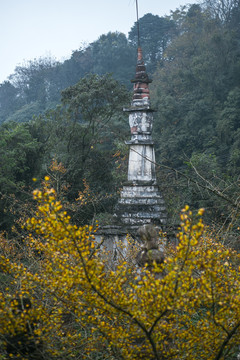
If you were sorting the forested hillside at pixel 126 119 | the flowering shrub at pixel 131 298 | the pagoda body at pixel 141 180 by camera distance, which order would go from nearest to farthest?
1. the flowering shrub at pixel 131 298
2. the pagoda body at pixel 141 180
3. the forested hillside at pixel 126 119

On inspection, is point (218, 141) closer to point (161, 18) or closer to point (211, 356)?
point (211, 356)

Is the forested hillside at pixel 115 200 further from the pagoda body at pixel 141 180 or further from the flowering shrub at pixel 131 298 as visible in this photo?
the pagoda body at pixel 141 180

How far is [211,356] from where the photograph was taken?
159 inches

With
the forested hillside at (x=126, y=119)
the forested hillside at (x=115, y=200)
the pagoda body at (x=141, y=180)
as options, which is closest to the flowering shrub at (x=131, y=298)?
the forested hillside at (x=115, y=200)

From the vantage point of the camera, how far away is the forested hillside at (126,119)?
15947 millimetres

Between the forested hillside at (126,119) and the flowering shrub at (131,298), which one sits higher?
the forested hillside at (126,119)

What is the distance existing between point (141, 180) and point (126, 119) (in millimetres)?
19486

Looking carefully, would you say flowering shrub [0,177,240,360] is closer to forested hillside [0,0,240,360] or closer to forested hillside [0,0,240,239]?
forested hillside [0,0,240,360]

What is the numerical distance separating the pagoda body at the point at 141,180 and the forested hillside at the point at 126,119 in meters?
0.69

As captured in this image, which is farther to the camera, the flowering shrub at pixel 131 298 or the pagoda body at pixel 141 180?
the pagoda body at pixel 141 180

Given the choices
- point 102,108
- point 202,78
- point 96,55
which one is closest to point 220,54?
point 202,78

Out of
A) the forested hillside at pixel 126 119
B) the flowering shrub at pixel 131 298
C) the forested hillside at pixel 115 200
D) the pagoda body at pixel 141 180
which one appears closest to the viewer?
the flowering shrub at pixel 131 298

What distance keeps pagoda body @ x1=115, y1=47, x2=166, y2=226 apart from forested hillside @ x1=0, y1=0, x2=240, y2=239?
693mm

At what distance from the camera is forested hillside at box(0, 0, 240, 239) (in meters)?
15.9
